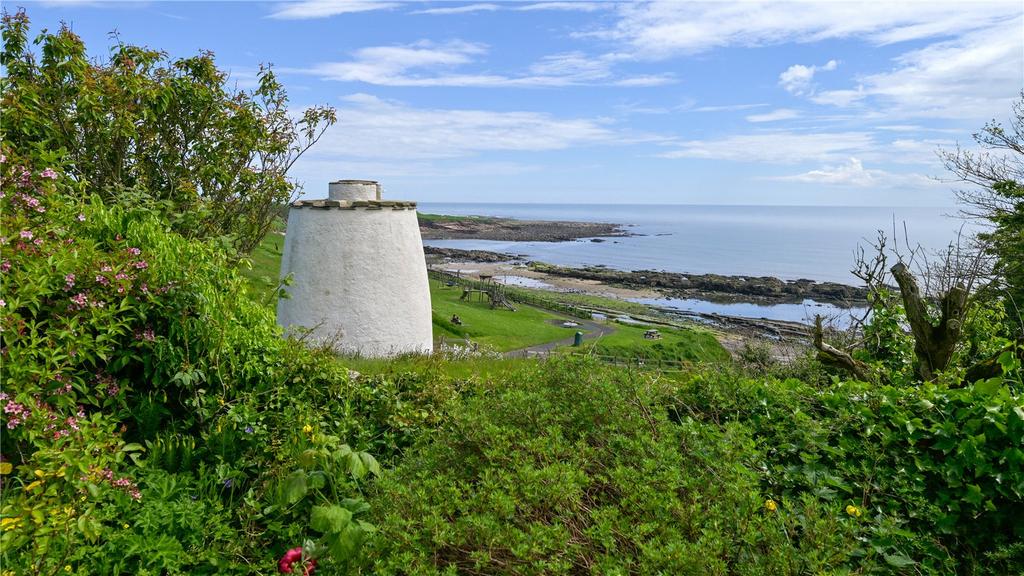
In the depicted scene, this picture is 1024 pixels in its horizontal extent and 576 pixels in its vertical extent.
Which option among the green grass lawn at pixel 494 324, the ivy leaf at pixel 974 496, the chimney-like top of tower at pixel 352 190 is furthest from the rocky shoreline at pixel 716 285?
the ivy leaf at pixel 974 496

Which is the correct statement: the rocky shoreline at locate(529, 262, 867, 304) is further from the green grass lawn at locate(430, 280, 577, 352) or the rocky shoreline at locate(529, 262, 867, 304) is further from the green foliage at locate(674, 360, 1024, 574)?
the green foliage at locate(674, 360, 1024, 574)

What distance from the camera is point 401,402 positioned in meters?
6.56

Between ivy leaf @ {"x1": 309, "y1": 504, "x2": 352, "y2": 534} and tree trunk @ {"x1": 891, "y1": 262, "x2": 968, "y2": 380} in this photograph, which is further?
tree trunk @ {"x1": 891, "y1": 262, "x2": 968, "y2": 380}

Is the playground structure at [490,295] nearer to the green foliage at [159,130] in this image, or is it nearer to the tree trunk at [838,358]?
the green foliage at [159,130]

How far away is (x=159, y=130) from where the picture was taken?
1104 centimetres

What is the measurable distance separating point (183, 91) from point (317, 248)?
3589mm

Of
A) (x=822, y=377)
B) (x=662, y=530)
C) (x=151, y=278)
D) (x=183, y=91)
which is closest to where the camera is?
(x=662, y=530)

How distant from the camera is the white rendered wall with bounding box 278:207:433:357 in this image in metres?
10.9

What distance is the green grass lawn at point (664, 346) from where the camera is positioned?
3140cm

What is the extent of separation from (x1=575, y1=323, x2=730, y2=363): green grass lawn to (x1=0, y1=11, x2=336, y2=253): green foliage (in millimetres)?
18426

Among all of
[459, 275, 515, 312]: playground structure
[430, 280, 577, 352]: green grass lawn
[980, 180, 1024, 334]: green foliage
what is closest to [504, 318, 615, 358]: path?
[430, 280, 577, 352]: green grass lawn

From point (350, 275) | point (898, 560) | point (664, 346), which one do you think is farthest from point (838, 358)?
point (664, 346)

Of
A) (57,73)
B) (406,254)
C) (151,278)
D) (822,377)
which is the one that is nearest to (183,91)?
(57,73)

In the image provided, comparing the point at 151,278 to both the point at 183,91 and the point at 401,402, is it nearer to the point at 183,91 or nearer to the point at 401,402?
the point at 401,402
